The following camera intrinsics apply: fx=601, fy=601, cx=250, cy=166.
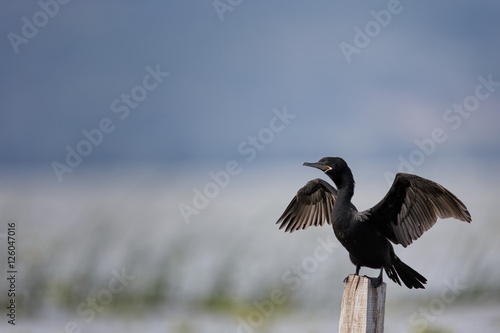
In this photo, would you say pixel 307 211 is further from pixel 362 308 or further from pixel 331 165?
pixel 362 308

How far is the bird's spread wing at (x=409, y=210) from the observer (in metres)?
5.94

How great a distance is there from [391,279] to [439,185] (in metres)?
1.05

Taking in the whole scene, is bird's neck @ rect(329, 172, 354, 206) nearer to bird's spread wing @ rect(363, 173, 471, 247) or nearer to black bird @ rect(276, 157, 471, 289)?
black bird @ rect(276, 157, 471, 289)

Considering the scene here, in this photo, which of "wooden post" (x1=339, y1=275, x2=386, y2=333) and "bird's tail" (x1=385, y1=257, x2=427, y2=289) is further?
"bird's tail" (x1=385, y1=257, x2=427, y2=289)

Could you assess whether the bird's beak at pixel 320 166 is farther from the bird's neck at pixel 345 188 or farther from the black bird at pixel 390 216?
the bird's neck at pixel 345 188

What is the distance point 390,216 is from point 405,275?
0.63 m

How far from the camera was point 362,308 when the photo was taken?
4270 mm

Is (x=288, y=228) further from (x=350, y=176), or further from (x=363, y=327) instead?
(x=363, y=327)

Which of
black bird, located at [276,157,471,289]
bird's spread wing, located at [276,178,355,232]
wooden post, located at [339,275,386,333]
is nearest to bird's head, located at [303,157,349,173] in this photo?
black bird, located at [276,157,471,289]

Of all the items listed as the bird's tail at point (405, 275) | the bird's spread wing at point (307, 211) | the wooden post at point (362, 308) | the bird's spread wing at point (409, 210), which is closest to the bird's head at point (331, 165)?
the bird's spread wing at point (409, 210)

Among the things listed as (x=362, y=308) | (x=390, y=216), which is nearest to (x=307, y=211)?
(x=390, y=216)

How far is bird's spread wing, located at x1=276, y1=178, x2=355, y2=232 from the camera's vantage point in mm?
7641

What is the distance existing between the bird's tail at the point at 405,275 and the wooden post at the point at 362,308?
5.33ft

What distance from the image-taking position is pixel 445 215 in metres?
6.00
